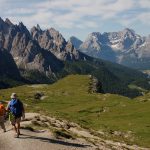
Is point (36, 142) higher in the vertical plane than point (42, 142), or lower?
higher

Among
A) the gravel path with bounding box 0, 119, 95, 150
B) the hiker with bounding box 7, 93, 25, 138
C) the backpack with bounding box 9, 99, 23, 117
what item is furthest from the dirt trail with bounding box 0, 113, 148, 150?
the backpack with bounding box 9, 99, 23, 117

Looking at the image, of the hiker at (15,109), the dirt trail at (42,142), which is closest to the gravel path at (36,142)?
the dirt trail at (42,142)

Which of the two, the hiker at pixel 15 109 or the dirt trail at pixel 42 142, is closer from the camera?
the dirt trail at pixel 42 142

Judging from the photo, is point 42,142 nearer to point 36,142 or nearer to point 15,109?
point 36,142

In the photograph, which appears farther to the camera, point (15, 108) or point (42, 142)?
point (42, 142)

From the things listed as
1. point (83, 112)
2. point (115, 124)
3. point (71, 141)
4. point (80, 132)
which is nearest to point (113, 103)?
point (83, 112)

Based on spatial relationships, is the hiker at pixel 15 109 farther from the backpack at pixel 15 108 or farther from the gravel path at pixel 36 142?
the gravel path at pixel 36 142

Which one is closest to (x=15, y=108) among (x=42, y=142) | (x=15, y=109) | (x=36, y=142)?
(x=15, y=109)

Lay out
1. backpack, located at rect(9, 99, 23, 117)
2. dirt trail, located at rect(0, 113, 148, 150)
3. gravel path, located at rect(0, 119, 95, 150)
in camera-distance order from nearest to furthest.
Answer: gravel path, located at rect(0, 119, 95, 150) < dirt trail, located at rect(0, 113, 148, 150) < backpack, located at rect(9, 99, 23, 117)

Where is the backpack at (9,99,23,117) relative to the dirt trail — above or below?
above

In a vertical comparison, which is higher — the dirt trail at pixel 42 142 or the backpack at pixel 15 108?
the backpack at pixel 15 108

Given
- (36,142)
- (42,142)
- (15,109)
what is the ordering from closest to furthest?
1. (36,142)
2. (15,109)
3. (42,142)

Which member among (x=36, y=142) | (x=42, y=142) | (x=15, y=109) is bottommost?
(x=42, y=142)

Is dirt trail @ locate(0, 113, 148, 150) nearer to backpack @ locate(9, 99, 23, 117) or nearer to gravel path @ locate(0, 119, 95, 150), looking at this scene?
gravel path @ locate(0, 119, 95, 150)
